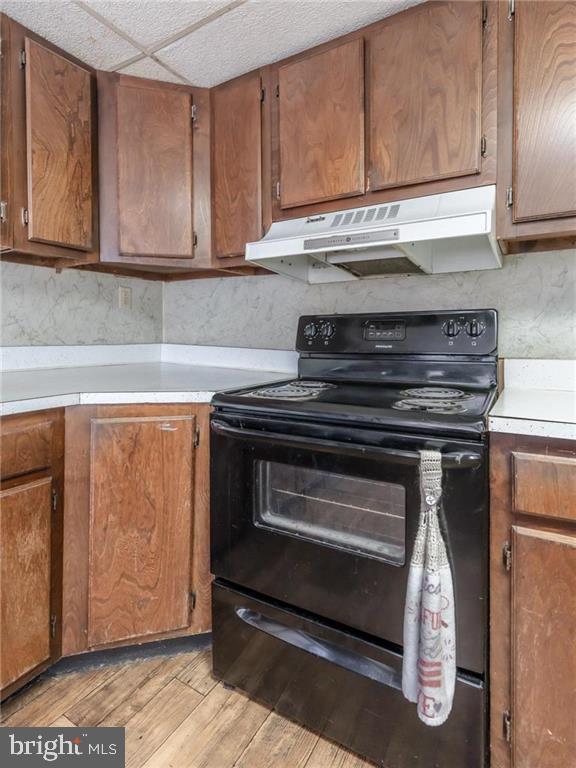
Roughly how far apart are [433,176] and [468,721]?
1.45 m

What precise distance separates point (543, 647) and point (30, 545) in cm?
135

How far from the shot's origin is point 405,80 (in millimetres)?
1418

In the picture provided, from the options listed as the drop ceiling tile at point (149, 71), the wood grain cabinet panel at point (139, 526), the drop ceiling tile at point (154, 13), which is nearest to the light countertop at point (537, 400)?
the wood grain cabinet panel at point (139, 526)

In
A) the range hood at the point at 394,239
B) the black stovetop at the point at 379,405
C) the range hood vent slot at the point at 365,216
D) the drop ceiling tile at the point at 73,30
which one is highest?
the drop ceiling tile at the point at 73,30

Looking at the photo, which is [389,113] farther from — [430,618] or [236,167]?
[430,618]

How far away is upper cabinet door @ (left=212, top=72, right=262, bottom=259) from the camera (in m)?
1.74

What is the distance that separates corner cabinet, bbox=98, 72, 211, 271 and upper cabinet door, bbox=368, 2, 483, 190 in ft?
2.46

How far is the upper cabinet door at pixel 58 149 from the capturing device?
5.15ft

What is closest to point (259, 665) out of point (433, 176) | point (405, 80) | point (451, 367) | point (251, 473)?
point (251, 473)

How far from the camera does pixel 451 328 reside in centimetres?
151

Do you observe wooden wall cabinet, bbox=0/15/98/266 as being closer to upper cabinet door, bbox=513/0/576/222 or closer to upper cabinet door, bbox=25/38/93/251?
upper cabinet door, bbox=25/38/93/251

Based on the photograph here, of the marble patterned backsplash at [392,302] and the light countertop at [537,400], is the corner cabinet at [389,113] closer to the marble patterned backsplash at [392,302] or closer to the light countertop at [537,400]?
the marble patterned backsplash at [392,302]

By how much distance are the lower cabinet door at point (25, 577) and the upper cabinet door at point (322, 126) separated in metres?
1.28

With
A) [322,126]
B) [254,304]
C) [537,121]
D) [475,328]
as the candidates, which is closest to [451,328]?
[475,328]
